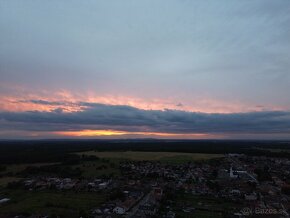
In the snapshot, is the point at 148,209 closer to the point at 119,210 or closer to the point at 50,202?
the point at 119,210

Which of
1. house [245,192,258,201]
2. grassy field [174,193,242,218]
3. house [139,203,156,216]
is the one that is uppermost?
house [245,192,258,201]

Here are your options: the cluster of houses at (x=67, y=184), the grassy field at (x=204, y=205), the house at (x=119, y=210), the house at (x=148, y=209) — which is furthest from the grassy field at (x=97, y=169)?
the house at (x=119, y=210)

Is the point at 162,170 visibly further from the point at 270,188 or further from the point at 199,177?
the point at 270,188

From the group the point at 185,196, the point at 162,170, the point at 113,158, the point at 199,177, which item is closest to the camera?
the point at 185,196

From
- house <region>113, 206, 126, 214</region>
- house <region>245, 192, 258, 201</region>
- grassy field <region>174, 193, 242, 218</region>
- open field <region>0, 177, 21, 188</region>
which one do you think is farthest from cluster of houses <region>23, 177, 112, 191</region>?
house <region>245, 192, 258, 201</region>

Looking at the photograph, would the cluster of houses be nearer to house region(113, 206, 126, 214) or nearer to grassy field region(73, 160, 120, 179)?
grassy field region(73, 160, 120, 179)

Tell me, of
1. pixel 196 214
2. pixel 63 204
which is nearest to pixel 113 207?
pixel 63 204

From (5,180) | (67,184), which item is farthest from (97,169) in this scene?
(5,180)
